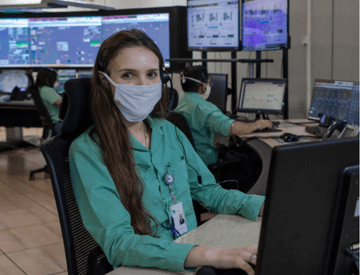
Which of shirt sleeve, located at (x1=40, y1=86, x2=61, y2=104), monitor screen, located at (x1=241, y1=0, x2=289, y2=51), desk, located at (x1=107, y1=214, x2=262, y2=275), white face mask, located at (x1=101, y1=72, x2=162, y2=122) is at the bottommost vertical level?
desk, located at (x1=107, y1=214, x2=262, y2=275)

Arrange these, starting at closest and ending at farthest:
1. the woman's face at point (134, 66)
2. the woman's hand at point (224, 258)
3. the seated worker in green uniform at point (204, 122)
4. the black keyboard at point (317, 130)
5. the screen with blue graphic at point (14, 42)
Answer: the woman's hand at point (224, 258) → the woman's face at point (134, 66) → the black keyboard at point (317, 130) → the seated worker in green uniform at point (204, 122) → the screen with blue graphic at point (14, 42)

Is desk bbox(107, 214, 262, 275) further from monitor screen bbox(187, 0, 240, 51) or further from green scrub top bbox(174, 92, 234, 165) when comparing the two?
monitor screen bbox(187, 0, 240, 51)

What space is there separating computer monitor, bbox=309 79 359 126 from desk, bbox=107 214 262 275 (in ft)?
5.22

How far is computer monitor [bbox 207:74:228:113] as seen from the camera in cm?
375

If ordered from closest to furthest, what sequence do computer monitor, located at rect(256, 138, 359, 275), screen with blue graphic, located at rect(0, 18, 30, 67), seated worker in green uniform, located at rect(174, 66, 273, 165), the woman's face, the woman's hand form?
computer monitor, located at rect(256, 138, 359, 275), the woman's hand, the woman's face, seated worker in green uniform, located at rect(174, 66, 273, 165), screen with blue graphic, located at rect(0, 18, 30, 67)

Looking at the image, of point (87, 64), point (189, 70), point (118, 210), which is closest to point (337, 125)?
point (189, 70)

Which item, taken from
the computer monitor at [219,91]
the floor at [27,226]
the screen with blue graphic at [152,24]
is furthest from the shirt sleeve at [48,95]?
the computer monitor at [219,91]

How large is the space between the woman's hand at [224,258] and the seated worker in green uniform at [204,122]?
6.21ft

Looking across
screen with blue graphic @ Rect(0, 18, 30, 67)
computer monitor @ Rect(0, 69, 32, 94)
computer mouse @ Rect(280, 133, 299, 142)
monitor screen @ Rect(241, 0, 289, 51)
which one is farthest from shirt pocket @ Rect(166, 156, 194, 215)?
computer monitor @ Rect(0, 69, 32, 94)

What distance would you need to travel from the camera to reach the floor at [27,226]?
2561 mm

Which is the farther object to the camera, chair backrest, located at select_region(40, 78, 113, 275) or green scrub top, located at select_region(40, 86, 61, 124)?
green scrub top, located at select_region(40, 86, 61, 124)

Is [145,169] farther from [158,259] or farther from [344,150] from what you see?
[344,150]

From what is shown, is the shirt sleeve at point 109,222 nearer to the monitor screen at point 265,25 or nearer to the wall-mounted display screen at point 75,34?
the monitor screen at point 265,25

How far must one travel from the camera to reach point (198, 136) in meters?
2.91
